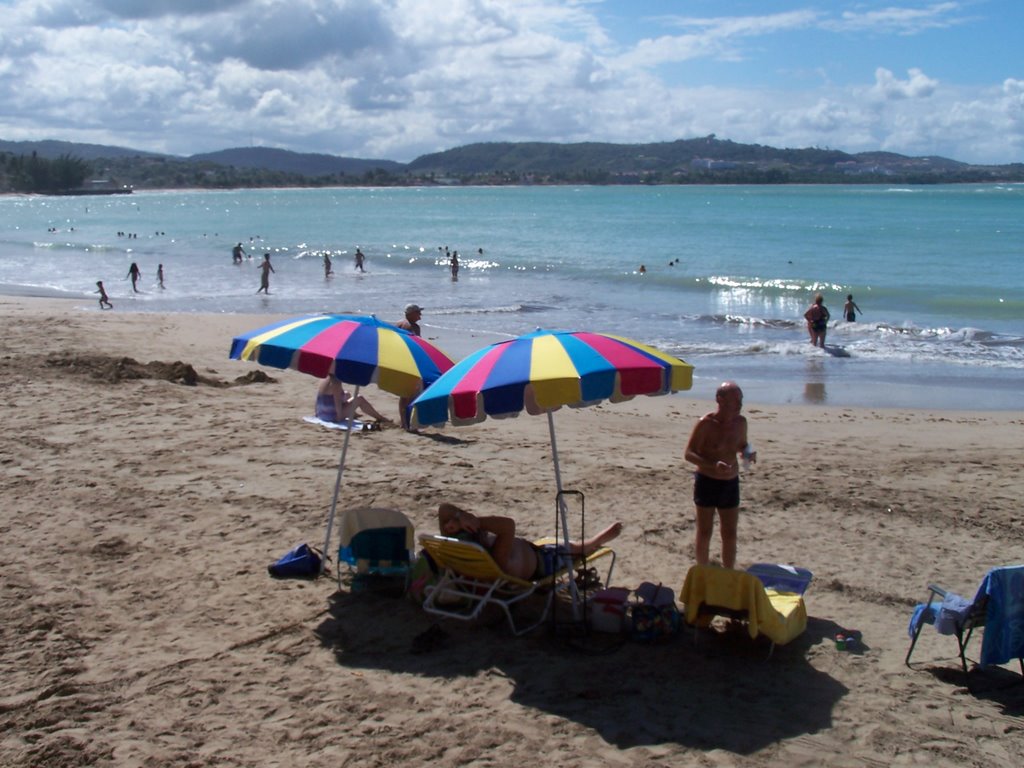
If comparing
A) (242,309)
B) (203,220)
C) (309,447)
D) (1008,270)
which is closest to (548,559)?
(309,447)

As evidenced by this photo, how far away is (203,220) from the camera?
86250 mm

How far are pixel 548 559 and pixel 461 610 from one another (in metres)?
0.61

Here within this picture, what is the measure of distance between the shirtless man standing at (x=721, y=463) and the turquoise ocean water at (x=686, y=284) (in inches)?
331

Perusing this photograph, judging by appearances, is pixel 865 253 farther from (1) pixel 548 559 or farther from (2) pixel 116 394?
(1) pixel 548 559

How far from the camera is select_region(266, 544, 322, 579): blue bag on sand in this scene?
6.56m

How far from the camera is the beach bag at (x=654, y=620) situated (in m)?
5.62

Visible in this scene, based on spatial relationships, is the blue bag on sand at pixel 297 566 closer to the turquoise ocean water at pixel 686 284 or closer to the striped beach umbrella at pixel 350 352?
the striped beach umbrella at pixel 350 352

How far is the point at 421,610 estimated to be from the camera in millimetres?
6098

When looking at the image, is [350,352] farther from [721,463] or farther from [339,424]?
[339,424]

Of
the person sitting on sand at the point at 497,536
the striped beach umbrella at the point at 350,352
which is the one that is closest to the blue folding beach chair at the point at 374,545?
the person sitting on sand at the point at 497,536

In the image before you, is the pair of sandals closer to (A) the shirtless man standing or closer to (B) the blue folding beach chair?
(B) the blue folding beach chair

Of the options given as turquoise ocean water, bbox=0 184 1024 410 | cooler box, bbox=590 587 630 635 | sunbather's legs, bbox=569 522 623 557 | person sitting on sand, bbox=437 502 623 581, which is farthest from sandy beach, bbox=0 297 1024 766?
turquoise ocean water, bbox=0 184 1024 410

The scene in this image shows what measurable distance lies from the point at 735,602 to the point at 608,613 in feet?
2.46

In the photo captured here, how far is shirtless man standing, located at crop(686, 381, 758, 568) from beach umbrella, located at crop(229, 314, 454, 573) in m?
1.66
